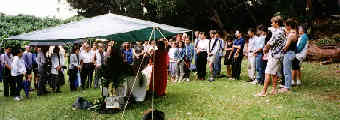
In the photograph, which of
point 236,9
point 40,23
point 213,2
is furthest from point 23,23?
point 236,9

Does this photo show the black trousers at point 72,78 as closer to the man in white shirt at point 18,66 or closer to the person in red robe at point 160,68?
the man in white shirt at point 18,66

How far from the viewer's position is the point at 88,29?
7.16 meters

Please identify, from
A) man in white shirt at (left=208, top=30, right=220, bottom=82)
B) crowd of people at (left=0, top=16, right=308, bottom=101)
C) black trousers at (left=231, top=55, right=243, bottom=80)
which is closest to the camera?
crowd of people at (left=0, top=16, right=308, bottom=101)

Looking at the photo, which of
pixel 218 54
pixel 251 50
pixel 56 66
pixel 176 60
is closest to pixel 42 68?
pixel 56 66

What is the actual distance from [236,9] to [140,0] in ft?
32.5

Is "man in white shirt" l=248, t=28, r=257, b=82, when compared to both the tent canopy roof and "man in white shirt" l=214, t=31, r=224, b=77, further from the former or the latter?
the tent canopy roof

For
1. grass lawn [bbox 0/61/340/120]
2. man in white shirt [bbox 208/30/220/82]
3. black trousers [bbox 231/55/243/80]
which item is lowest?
grass lawn [bbox 0/61/340/120]

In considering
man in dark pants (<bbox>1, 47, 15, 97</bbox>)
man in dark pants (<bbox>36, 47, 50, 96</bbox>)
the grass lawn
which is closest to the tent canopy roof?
the grass lawn

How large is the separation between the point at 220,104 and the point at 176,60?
482 centimetres

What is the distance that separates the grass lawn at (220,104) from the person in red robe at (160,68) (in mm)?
371

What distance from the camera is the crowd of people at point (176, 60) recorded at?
821 cm

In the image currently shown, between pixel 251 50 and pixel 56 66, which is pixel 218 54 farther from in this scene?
pixel 56 66

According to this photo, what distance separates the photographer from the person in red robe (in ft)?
30.8

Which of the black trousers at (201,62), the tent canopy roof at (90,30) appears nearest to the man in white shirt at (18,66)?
the tent canopy roof at (90,30)
